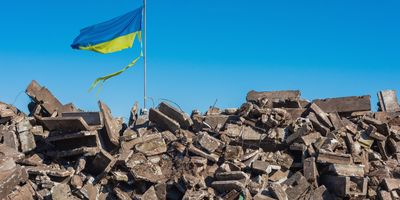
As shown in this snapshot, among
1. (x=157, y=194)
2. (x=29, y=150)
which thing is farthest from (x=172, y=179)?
(x=29, y=150)

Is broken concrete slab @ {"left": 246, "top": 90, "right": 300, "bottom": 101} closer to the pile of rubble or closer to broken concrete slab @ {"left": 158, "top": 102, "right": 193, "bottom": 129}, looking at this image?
the pile of rubble

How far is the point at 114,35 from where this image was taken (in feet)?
63.9

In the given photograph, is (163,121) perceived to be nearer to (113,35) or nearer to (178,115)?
(178,115)

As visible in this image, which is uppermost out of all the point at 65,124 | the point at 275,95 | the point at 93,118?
the point at 275,95

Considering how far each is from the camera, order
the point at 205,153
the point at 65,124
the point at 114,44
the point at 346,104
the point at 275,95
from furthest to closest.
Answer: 1. the point at 114,44
2. the point at 275,95
3. the point at 346,104
4. the point at 65,124
5. the point at 205,153

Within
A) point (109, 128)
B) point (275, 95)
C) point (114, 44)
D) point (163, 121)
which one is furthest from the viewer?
point (114, 44)

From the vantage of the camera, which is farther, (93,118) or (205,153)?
(93,118)

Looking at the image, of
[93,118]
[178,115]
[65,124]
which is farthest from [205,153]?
[65,124]

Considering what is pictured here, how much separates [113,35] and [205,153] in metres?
9.11

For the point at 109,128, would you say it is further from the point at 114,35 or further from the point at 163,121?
the point at 114,35

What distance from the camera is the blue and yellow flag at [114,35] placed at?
63.6ft

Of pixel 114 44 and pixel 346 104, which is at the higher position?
pixel 114 44

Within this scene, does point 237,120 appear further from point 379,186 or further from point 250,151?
point 379,186

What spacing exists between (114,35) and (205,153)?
908 centimetres
